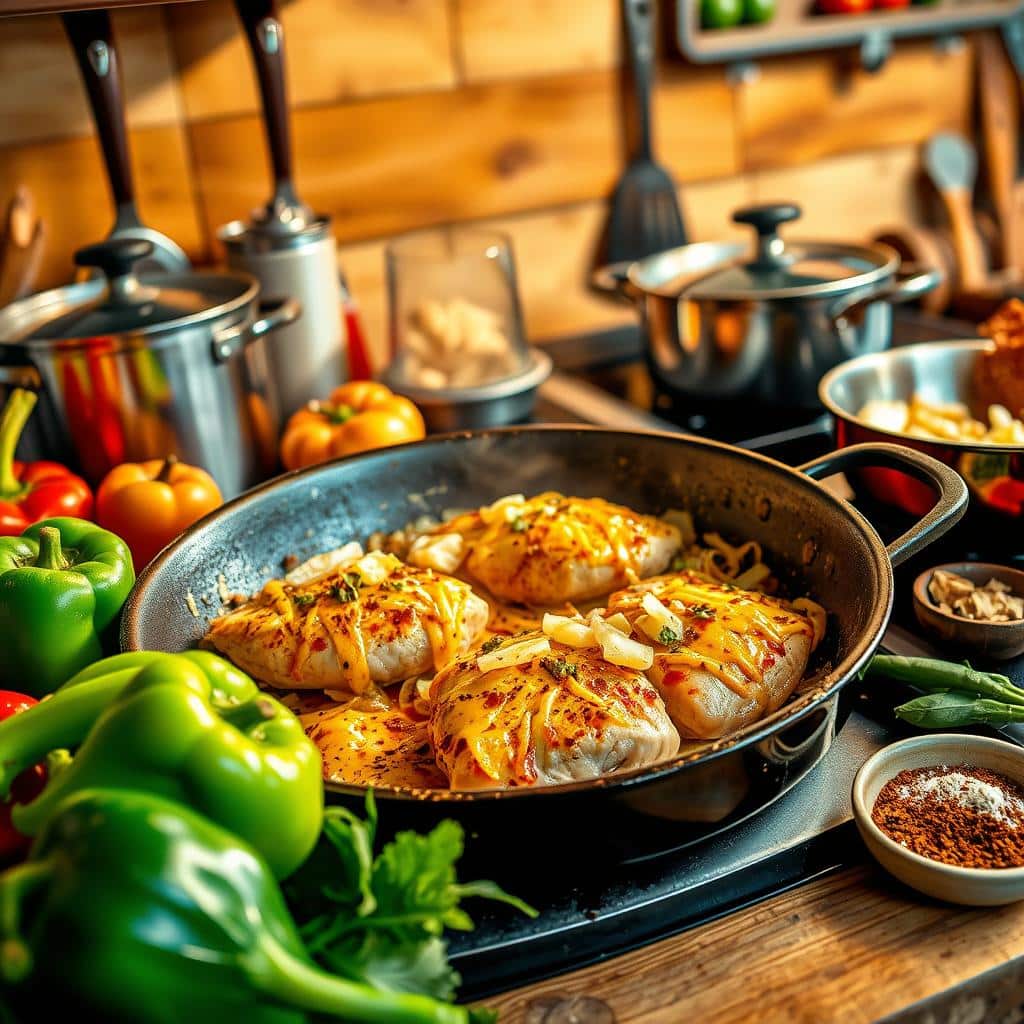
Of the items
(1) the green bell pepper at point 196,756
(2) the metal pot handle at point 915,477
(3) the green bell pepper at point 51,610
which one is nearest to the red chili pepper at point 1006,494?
(2) the metal pot handle at point 915,477

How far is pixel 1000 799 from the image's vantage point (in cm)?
117

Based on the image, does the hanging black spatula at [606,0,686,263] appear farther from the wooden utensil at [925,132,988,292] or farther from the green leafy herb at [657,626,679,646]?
the green leafy herb at [657,626,679,646]

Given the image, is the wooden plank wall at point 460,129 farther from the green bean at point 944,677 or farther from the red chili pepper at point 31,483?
the green bean at point 944,677

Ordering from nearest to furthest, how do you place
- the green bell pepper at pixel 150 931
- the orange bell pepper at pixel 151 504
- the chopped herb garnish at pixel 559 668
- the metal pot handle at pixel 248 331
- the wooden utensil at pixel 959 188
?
1. the green bell pepper at pixel 150 931
2. the chopped herb garnish at pixel 559 668
3. the orange bell pepper at pixel 151 504
4. the metal pot handle at pixel 248 331
5. the wooden utensil at pixel 959 188

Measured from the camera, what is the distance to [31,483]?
190cm

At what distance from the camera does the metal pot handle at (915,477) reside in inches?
51.8

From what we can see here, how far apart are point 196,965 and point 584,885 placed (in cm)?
49

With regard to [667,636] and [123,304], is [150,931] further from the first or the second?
[123,304]

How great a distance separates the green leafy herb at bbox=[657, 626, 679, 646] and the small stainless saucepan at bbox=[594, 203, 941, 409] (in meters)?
1.12

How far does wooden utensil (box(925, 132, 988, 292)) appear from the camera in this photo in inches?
130

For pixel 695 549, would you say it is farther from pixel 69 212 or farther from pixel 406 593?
pixel 69 212

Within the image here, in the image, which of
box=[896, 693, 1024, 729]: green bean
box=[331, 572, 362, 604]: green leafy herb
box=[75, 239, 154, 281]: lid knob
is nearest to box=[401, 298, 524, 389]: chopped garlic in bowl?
box=[75, 239, 154, 281]: lid knob

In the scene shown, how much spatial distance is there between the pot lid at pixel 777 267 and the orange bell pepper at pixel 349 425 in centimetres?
67

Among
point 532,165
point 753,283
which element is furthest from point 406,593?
point 532,165
